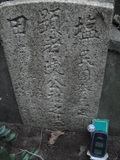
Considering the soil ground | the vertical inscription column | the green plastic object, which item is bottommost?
the soil ground

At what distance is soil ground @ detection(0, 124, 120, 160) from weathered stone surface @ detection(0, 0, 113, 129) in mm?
165

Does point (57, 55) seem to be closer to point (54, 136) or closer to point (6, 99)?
point (6, 99)

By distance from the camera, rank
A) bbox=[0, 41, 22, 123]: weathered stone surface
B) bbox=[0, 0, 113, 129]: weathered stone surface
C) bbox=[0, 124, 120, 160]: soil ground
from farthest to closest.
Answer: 1. bbox=[0, 124, 120, 160]: soil ground
2. bbox=[0, 41, 22, 123]: weathered stone surface
3. bbox=[0, 0, 113, 129]: weathered stone surface

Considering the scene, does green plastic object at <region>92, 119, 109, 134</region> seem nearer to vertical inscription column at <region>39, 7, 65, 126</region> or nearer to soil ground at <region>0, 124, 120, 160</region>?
soil ground at <region>0, 124, 120, 160</region>

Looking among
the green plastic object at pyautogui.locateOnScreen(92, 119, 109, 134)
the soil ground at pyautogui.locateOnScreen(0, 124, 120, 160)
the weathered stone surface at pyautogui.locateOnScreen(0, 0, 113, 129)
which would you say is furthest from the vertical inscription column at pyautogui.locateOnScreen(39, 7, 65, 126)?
the green plastic object at pyautogui.locateOnScreen(92, 119, 109, 134)

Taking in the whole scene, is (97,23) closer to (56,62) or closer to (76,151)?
(56,62)

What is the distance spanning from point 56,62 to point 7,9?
495mm

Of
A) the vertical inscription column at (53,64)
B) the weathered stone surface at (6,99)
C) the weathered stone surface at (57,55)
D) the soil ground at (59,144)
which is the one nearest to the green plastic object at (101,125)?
the weathered stone surface at (57,55)

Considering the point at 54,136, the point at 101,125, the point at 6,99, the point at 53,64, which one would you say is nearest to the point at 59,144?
the point at 54,136

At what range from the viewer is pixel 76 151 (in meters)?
1.75

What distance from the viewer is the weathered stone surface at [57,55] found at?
117 cm

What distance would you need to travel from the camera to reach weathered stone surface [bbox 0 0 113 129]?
1.17m

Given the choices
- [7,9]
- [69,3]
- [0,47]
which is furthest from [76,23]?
[0,47]

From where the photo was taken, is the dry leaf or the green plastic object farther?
the dry leaf
